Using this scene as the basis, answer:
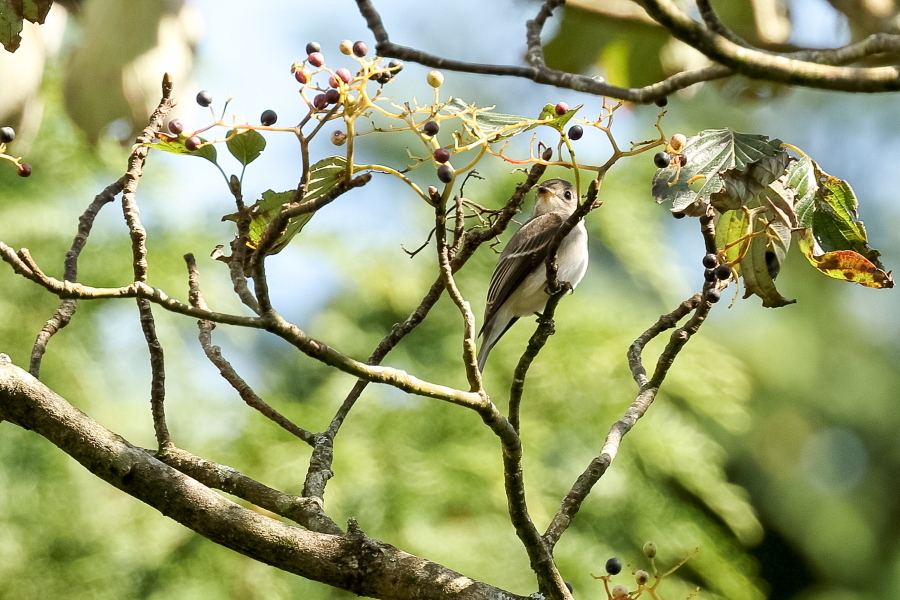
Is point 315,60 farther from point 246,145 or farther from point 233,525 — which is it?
point 233,525

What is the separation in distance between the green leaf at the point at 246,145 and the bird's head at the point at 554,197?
259cm

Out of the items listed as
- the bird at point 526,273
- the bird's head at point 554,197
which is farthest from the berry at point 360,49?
the bird's head at point 554,197

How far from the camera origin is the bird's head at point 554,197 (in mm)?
3674

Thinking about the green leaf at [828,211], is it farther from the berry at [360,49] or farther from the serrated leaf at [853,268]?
the berry at [360,49]

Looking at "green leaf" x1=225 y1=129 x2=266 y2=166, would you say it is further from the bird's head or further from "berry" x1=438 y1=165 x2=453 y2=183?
the bird's head

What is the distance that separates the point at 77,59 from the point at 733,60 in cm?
131

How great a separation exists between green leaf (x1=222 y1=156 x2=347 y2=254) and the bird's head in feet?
7.86

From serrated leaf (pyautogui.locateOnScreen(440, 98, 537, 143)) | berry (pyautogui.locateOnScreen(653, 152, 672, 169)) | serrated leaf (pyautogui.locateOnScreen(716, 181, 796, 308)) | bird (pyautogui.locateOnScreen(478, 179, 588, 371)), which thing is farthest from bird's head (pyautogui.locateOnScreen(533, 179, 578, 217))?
serrated leaf (pyautogui.locateOnScreen(440, 98, 537, 143))

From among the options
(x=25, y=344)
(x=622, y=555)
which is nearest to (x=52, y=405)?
(x=25, y=344)

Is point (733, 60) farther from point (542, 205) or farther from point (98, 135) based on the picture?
point (542, 205)

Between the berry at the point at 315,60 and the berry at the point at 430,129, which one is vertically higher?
the berry at the point at 315,60

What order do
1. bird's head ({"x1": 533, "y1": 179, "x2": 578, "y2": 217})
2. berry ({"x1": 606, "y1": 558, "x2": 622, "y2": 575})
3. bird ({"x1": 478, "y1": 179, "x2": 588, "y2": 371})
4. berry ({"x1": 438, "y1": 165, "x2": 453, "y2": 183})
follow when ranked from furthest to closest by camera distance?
1. bird's head ({"x1": 533, "y1": 179, "x2": 578, "y2": 217})
2. bird ({"x1": 478, "y1": 179, "x2": 588, "y2": 371})
3. berry ({"x1": 606, "y1": 558, "x2": 622, "y2": 575})
4. berry ({"x1": 438, "y1": 165, "x2": 453, "y2": 183})

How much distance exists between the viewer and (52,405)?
53.5 inches

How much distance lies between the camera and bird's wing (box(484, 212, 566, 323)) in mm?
3164
